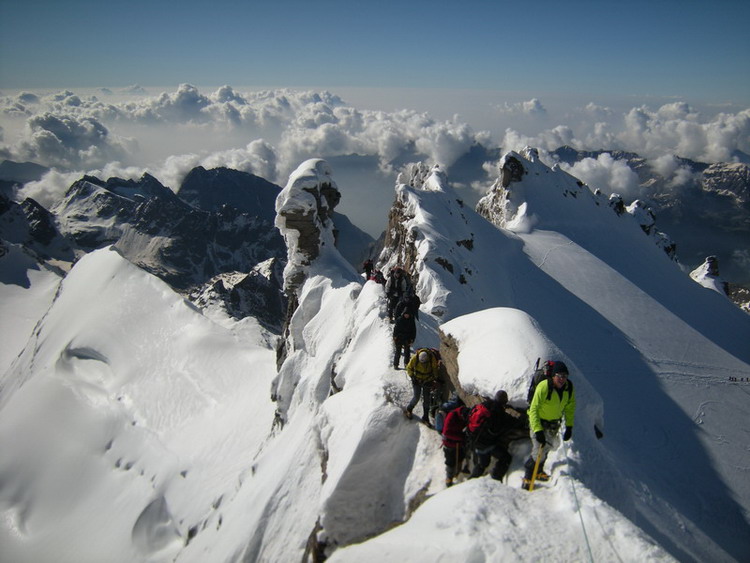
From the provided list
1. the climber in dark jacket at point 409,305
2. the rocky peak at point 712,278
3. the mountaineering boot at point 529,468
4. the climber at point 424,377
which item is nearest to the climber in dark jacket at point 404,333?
the climber in dark jacket at point 409,305

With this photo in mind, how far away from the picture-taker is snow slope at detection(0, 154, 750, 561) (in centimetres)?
710

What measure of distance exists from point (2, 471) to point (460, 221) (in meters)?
43.3

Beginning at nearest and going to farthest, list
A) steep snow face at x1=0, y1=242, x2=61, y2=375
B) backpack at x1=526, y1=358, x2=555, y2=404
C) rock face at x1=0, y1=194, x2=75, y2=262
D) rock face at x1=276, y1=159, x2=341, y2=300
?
backpack at x1=526, y1=358, x2=555, y2=404 → rock face at x1=276, y1=159, x2=341, y2=300 → steep snow face at x1=0, y1=242, x2=61, y2=375 → rock face at x1=0, y1=194, x2=75, y2=262

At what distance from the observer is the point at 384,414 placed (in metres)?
9.40

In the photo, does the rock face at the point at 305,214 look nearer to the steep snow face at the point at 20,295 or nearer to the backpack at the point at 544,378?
the backpack at the point at 544,378

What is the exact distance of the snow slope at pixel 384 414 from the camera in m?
7.10

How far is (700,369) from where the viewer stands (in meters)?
29.9

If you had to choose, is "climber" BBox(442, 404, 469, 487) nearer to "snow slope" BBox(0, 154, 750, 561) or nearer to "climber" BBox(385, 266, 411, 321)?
"snow slope" BBox(0, 154, 750, 561)

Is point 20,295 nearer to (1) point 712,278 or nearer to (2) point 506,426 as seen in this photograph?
(2) point 506,426

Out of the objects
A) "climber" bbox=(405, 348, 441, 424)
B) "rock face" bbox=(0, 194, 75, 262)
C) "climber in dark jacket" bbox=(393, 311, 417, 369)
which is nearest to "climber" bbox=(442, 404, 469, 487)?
"climber" bbox=(405, 348, 441, 424)

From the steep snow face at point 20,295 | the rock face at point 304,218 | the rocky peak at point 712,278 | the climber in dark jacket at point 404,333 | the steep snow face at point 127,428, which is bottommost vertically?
the steep snow face at point 20,295

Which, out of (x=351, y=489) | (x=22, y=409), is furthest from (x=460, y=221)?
(x=22, y=409)

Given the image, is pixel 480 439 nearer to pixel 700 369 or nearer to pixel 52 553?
pixel 52 553

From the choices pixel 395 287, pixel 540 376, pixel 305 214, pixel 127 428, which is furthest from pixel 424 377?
pixel 127 428
